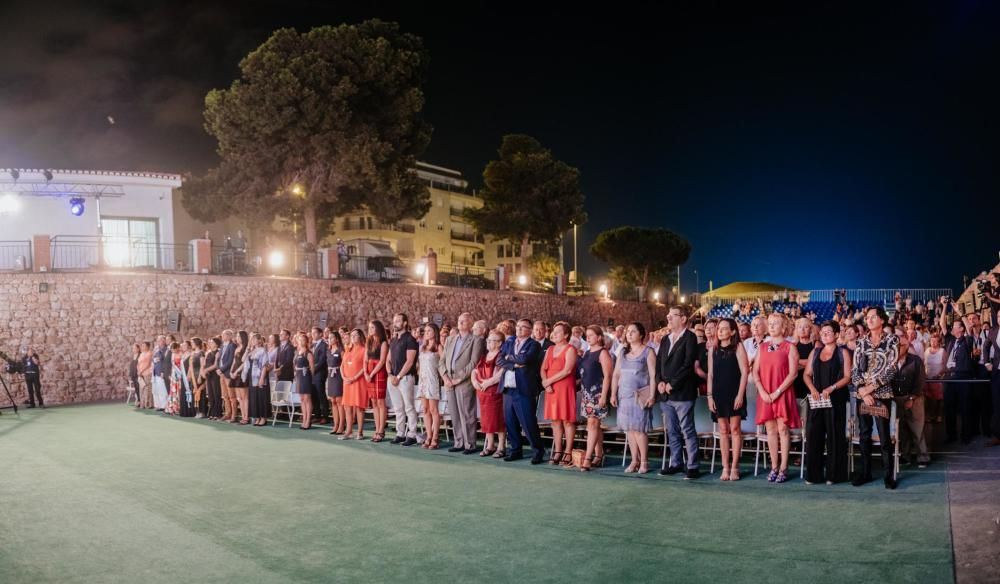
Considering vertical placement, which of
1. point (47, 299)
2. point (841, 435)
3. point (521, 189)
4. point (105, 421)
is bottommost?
point (105, 421)

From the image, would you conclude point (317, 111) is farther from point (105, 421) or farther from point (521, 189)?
point (521, 189)

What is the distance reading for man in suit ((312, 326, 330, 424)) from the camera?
12922 mm

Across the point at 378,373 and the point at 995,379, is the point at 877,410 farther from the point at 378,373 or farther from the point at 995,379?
the point at 378,373

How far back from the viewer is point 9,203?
25.2 m

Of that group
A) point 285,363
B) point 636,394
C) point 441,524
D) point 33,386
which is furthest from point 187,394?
point 441,524

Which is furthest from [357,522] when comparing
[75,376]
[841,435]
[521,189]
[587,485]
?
[521,189]

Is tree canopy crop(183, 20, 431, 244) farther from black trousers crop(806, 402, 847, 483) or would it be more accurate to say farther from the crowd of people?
black trousers crop(806, 402, 847, 483)

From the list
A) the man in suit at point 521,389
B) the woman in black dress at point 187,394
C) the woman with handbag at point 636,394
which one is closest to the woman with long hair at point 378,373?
the man in suit at point 521,389

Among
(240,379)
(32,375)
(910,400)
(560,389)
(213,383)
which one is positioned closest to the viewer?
(910,400)

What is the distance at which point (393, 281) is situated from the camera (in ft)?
95.9

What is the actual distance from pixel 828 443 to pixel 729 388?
1103 millimetres

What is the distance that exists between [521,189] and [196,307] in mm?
26888

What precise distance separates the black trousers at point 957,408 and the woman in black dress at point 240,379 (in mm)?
11553

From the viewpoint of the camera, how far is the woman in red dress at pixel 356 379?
11.5 meters
